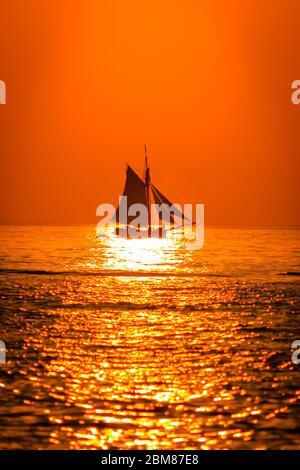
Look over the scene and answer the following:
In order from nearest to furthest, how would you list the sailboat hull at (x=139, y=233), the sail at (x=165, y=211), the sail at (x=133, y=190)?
the sail at (x=165, y=211)
the sail at (x=133, y=190)
the sailboat hull at (x=139, y=233)

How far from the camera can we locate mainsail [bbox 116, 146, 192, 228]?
148 meters

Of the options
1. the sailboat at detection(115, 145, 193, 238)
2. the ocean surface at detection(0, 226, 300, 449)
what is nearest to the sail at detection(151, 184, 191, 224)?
the sailboat at detection(115, 145, 193, 238)

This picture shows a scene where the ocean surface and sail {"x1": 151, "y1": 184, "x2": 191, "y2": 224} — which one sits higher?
sail {"x1": 151, "y1": 184, "x2": 191, "y2": 224}

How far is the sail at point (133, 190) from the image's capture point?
520 ft

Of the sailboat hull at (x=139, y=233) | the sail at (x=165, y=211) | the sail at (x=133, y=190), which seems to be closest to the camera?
the sail at (x=165, y=211)

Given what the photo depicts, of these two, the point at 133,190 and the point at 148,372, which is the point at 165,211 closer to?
the point at 133,190

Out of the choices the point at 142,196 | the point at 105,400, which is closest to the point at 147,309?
the point at 105,400

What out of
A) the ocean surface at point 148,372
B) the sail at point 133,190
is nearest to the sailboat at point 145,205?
the sail at point 133,190

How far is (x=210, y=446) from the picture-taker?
1580cm

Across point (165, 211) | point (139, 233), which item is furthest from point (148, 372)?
point (139, 233)

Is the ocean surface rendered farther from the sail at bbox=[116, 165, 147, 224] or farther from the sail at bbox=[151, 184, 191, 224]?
the sail at bbox=[116, 165, 147, 224]

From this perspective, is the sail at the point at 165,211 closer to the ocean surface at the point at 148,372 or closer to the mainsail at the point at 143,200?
the mainsail at the point at 143,200

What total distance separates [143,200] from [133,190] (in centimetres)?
534

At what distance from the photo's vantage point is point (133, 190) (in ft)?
527
